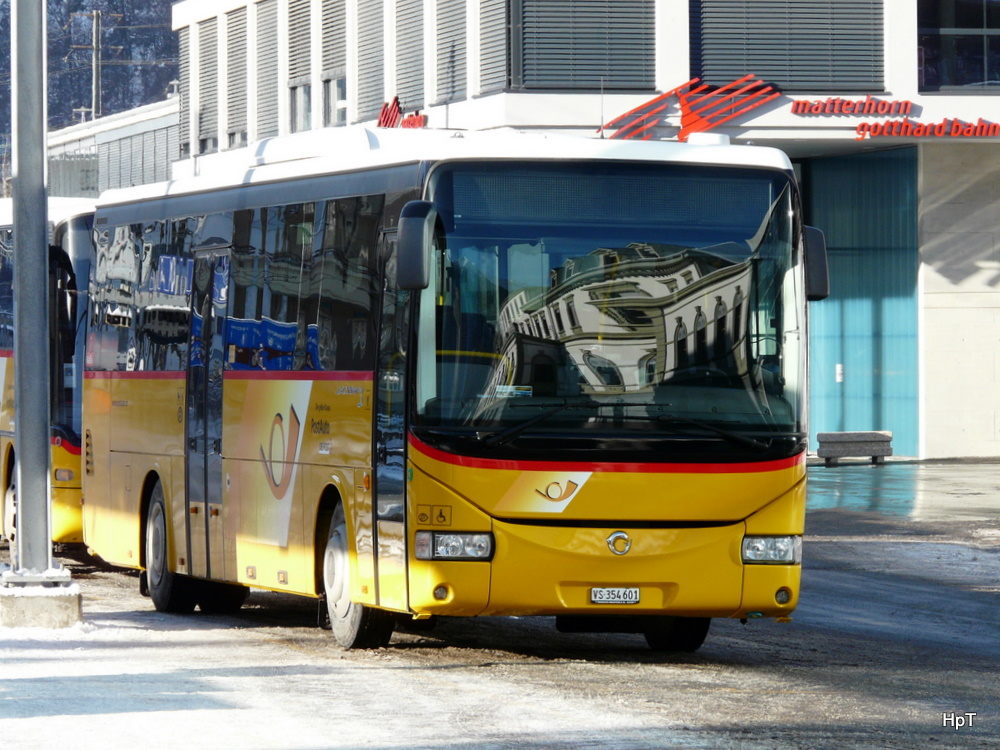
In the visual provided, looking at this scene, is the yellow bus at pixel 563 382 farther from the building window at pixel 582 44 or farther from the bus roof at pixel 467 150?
the building window at pixel 582 44

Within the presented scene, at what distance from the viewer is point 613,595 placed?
10.7 metres

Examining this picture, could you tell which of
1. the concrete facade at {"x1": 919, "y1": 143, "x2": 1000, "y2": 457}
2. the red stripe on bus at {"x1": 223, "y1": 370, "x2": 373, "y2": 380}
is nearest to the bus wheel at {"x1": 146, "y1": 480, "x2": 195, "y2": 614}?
the red stripe on bus at {"x1": 223, "y1": 370, "x2": 373, "y2": 380}

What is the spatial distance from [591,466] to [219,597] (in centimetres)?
517

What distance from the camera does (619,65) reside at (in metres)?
34.7

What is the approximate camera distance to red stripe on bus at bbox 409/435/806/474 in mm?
10547

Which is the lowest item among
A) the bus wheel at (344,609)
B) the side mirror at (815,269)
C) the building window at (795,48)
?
the bus wheel at (344,609)

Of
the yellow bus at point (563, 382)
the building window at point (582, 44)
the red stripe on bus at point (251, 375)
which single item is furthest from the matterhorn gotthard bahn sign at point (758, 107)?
the yellow bus at point (563, 382)

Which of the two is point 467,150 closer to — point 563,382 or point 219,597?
point 563,382

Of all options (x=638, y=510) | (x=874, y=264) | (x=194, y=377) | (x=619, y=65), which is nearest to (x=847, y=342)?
(x=874, y=264)

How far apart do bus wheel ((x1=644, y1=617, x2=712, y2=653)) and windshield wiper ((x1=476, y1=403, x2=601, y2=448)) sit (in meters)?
2.05

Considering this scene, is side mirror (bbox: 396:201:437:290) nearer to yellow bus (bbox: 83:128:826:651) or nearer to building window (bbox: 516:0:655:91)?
yellow bus (bbox: 83:128:826:651)

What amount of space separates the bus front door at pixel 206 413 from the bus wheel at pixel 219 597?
0.73 metres

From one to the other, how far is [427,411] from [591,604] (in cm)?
139

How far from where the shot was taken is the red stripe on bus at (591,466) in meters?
10.5
